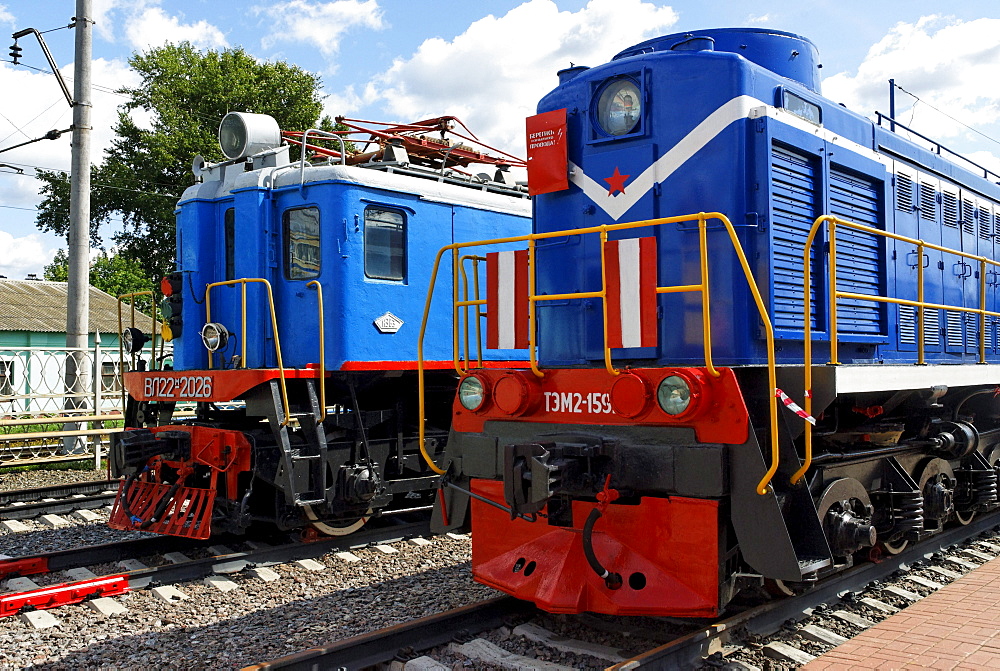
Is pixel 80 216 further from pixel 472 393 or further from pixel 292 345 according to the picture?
pixel 472 393

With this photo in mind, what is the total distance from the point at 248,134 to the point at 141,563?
4.02m

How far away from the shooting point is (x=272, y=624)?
17.3 feet

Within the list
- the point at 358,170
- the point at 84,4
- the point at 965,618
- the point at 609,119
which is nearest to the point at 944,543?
the point at 965,618

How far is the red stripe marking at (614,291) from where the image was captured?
471 cm

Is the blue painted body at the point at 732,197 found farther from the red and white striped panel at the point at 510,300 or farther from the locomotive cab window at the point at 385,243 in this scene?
the locomotive cab window at the point at 385,243

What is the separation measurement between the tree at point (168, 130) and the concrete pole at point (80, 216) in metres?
16.4

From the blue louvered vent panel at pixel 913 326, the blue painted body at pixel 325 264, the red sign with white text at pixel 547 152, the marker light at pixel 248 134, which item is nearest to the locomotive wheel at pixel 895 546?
the blue louvered vent panel at pixel 913 326

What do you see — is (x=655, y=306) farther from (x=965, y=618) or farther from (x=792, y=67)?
(x=965, y=618)

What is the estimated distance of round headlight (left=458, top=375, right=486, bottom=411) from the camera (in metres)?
5.10

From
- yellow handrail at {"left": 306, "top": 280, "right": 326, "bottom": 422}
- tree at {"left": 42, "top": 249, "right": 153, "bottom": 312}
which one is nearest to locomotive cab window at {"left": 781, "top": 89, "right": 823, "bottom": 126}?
yellow handrail at {"left": 306, "top": 280, "right": 326, "bottom": 422}

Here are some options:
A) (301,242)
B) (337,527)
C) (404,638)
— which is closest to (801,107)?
(404,638)

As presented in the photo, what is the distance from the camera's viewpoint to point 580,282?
5449 millimetres

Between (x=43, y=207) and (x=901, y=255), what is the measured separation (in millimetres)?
31883

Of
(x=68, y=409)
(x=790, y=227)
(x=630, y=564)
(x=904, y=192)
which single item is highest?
(x=904, y=192)
